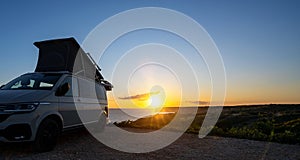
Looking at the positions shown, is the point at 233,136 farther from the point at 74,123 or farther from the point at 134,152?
the point at 74,123

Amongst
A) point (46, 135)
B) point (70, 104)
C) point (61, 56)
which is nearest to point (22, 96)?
point (46, 135)

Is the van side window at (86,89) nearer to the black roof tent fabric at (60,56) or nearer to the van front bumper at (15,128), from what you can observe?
the black roof tent fabric at (60,56)

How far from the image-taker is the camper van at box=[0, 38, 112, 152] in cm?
544

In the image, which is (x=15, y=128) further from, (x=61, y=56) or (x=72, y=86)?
(x=61, y=56)

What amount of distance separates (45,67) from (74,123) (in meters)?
2.82

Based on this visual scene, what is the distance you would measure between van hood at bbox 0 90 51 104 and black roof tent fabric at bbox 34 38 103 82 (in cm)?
273

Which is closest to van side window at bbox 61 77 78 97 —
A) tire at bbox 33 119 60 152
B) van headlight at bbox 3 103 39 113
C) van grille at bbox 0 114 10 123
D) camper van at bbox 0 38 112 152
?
camper van at bbox 0 38 112 152

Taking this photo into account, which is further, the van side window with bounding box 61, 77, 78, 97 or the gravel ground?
the van side window with bounding box 61, 77, 78, 97

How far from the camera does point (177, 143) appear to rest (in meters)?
7.88

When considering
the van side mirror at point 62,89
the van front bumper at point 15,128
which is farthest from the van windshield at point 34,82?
the van front bumper at point 15,128

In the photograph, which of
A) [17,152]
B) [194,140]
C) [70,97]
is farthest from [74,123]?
[194,140]

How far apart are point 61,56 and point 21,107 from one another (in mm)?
3743

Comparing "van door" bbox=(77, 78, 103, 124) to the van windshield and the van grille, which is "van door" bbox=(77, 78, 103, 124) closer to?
the van windshield

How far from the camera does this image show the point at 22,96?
575cm
